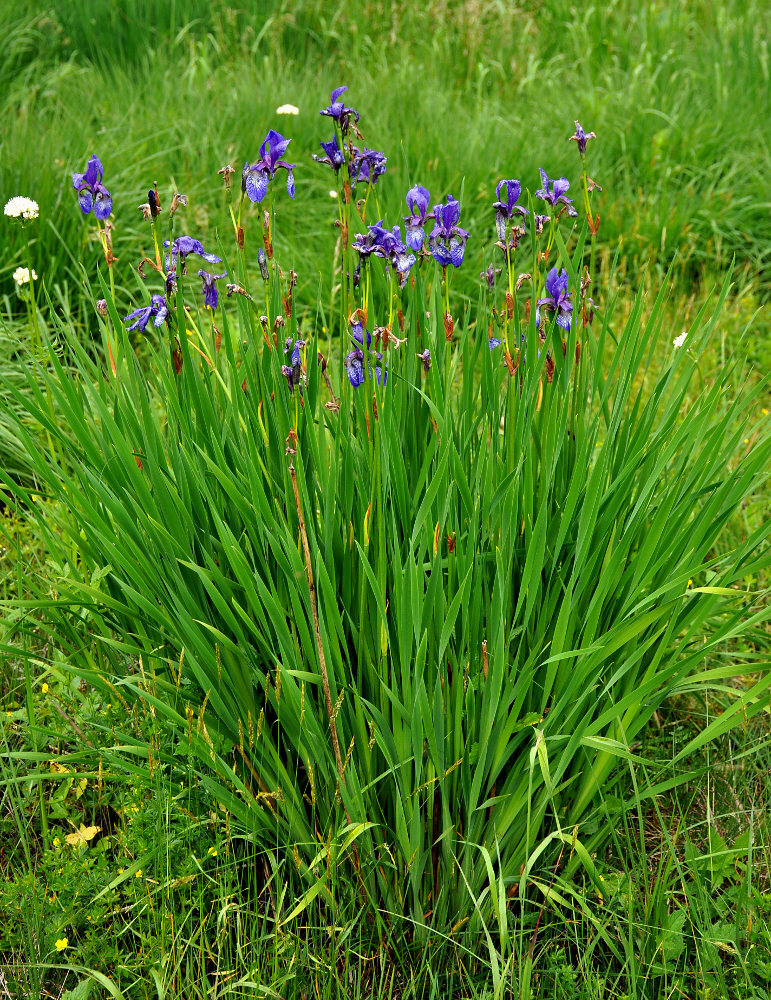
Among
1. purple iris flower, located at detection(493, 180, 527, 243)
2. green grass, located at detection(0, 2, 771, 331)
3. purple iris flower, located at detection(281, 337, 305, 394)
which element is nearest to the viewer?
purple iris flower, located at detection(281, 337, 305, 394)

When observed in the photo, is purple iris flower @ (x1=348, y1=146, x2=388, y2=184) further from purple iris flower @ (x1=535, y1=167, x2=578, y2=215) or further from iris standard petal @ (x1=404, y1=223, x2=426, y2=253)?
purple iris flower @ (x1=535, y1=167, x2=578, y2=215)

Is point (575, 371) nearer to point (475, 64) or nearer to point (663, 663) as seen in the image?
point (663, 663)

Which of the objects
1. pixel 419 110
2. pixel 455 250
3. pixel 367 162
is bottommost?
pixel 419 110

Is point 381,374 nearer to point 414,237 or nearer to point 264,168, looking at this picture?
point 414,237

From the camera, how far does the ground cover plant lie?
148cm

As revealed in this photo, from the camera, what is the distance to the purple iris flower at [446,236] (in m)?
1.55

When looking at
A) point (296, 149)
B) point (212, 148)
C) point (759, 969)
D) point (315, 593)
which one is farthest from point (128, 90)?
point (759, 969)

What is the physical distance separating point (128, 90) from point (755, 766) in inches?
177

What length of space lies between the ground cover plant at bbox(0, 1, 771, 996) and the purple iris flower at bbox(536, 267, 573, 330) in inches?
0.9

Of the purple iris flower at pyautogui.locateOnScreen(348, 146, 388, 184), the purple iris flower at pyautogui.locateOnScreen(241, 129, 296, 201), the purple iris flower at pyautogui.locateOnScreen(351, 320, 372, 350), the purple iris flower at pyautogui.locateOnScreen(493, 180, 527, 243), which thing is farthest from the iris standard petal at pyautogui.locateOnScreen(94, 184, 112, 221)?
the purple iris flower at pyautogui.locateOnScreen(493, 180, 527, 243)

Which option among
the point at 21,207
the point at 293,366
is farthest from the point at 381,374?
the point at 21,207

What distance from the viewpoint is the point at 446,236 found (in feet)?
5.14

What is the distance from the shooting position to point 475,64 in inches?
224

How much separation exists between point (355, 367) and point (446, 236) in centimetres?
27
